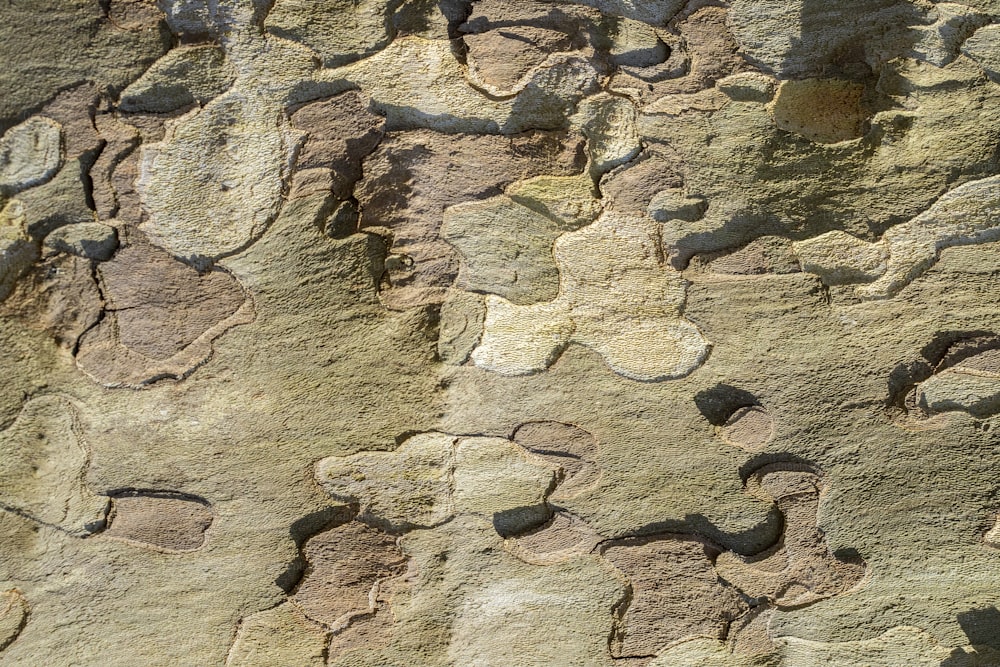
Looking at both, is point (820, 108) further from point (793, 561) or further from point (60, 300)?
point (60, 300)

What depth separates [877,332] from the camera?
1.04 metres

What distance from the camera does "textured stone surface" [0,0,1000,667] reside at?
1014 mm

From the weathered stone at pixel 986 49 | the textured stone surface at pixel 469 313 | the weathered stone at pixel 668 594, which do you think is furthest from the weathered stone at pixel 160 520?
the weathered stone at pixel 986 49

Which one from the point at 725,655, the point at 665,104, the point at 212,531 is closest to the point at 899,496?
the point at 725,655

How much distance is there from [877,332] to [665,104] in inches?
16.4

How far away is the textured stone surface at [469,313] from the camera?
1.01 meters

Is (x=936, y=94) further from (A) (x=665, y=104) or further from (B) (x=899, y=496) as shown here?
(B) (x=899, y=496)

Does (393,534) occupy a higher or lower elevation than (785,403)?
lower

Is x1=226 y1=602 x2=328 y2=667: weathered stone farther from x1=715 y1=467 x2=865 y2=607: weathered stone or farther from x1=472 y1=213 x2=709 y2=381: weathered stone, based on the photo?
x1=715 y1=467 x2=865 y2=607: weathered stone

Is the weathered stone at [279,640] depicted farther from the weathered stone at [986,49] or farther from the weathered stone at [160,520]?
the weathered stone at [986,49]

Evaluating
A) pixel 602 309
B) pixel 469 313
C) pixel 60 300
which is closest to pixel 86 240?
pixel 60 300

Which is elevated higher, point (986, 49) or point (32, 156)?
point (986, 49)

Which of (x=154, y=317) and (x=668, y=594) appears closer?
(x=154, y=317)

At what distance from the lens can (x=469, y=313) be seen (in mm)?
1013
